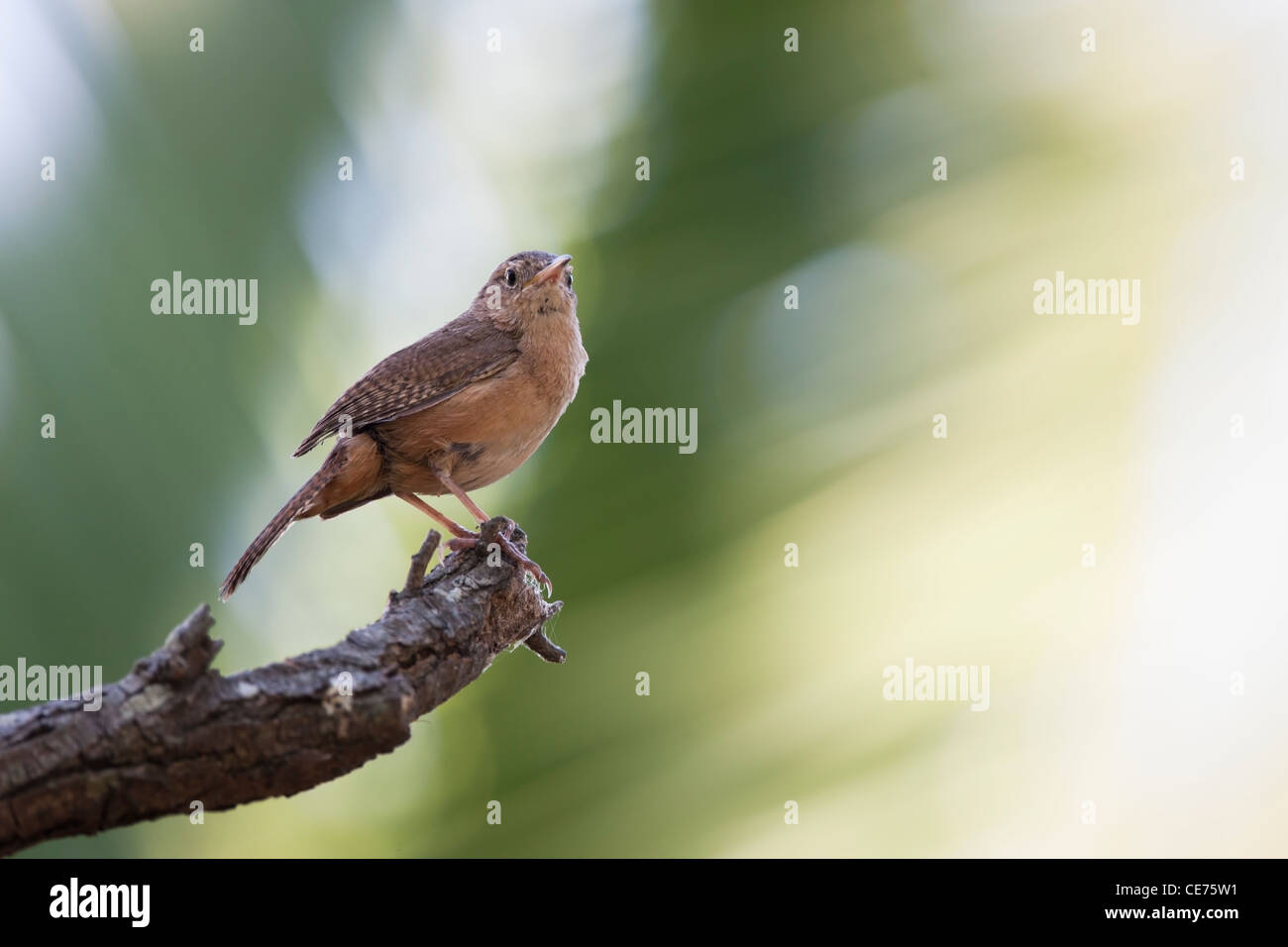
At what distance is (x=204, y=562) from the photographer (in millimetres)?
5676

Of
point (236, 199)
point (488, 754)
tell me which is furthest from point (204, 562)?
point (236, 199)

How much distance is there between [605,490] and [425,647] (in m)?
2.63

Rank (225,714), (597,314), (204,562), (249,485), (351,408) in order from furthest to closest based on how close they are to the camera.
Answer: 1. (597,314)
2. (249,485)
3. (204,562)
4. (351,408)
5. (225,714)

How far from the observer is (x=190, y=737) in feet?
9.42

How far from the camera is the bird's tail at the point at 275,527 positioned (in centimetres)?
439

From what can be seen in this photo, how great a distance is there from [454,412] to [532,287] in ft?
2.84

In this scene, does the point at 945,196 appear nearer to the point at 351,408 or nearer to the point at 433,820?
the point at 351,408

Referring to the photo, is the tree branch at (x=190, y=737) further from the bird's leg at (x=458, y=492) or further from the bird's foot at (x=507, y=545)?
the bird's leg at (x=458, y=492)

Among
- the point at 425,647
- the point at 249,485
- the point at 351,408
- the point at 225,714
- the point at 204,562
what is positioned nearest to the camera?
the point at 225,714

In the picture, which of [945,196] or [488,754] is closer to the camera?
[488,754]
